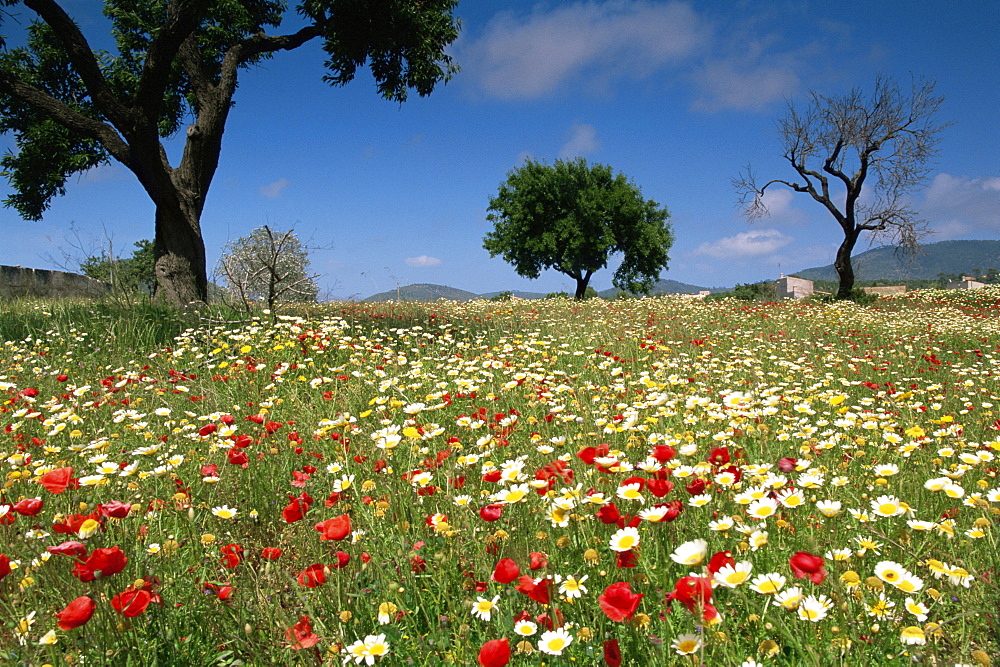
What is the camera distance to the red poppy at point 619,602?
111 cm

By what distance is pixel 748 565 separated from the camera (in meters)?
1.23

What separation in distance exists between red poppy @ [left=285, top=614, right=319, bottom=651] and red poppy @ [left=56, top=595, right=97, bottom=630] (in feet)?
1.38

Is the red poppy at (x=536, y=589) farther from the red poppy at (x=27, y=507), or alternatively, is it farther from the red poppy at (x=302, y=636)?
the red poppy at (x=27, y=507)

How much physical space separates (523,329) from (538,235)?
27273 mm

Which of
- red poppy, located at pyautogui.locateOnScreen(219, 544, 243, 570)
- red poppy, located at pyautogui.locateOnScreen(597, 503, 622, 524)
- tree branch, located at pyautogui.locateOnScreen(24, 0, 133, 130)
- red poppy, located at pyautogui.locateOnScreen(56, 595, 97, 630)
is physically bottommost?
red poppy, located at pyautogui.locateOnScreen(219, 544, 243, 570)

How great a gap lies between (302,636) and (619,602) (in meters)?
0.86

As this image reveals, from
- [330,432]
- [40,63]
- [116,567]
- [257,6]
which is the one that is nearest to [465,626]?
[116,567]

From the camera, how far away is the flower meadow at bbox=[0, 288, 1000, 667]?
140 centimetres

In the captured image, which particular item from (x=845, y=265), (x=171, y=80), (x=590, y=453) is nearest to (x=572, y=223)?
(x=845, y=265)

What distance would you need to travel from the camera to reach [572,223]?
1369 inches

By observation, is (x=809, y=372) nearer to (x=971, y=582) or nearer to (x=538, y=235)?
(x=971, y=582)

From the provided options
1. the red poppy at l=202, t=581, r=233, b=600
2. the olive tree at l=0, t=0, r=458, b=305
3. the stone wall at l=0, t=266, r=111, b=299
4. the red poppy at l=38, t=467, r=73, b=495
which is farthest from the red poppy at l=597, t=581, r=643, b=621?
the stone wall at l=0, t=266, r=111, b=299

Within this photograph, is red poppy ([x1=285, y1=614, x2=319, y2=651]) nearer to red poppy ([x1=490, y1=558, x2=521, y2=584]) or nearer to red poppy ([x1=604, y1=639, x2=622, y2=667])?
red poppy ([x1=490, y1=558, x2=521, y2=584])

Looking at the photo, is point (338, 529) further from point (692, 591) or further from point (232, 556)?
point (692, 591)
